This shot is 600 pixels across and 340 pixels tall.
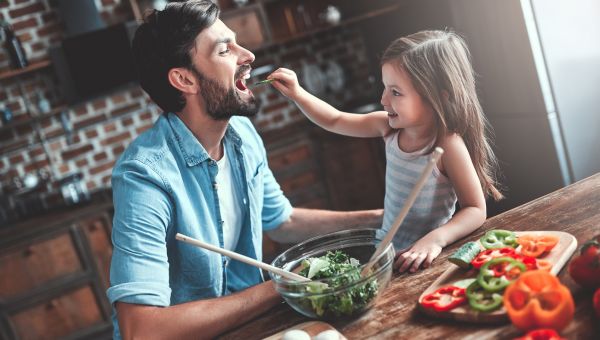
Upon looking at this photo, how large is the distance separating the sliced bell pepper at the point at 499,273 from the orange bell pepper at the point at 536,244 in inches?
2.5

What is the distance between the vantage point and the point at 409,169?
161 cm

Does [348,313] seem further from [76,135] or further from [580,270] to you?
[76,135]

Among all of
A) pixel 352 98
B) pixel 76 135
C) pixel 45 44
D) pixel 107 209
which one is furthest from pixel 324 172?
pixel 45 44

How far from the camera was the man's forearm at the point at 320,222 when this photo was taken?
1.73 meters

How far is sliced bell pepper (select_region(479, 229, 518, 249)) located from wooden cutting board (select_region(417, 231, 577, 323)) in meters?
0.04

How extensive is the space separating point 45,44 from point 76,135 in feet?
1.99

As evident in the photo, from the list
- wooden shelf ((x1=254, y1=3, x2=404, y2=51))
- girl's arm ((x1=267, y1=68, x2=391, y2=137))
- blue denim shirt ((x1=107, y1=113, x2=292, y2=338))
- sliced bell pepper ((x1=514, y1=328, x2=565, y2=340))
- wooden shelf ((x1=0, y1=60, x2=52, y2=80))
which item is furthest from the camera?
wooden shelf ((x1=254, y1=3, x2=404, y2=51))

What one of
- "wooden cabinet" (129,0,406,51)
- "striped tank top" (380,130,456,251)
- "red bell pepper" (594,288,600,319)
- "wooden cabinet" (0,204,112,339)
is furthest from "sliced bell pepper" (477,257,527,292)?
"wooden cabinet" (129,0,406,51)

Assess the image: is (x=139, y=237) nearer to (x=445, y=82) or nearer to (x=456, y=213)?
(x=456, y=213)

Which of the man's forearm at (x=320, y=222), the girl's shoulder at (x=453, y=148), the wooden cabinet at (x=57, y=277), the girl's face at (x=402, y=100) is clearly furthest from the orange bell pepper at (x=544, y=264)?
the wooden cabinet at (x=57, y=277)

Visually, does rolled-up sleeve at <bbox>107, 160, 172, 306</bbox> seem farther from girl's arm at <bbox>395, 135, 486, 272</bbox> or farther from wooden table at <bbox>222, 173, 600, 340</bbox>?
girl's arm at <bbox>395, 135, 486, 272</bbox>

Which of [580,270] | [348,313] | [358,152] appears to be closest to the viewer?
[580,270]

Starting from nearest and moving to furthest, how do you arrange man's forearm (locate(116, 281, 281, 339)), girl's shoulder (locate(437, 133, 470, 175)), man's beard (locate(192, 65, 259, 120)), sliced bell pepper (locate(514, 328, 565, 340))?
sliced bell pepper (locate(514, 328, 565, 340)) < man's forearm (locate(116, 281, 281, 339)) < girl's shoulder (locate(437, 133, 470, 175)) < man's beard (locate(192, 65, 259, 120))

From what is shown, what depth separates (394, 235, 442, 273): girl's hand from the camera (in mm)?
1172
